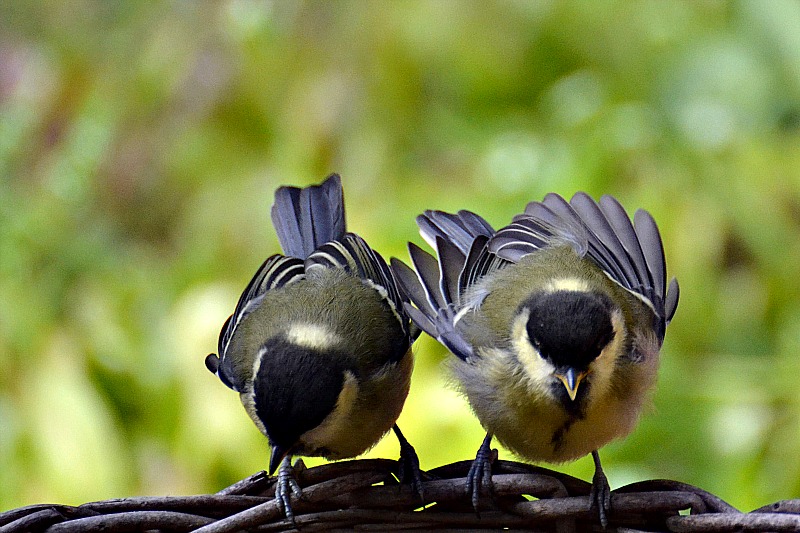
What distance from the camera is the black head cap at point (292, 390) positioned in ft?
3.94

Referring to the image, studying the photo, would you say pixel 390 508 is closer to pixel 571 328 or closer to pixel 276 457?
pixel 276 457

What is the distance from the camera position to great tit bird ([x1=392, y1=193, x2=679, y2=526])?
4.06 ft

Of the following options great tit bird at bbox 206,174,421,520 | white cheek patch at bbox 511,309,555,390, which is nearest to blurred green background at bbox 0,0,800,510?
great tit bird at bbox 206,174,421,520

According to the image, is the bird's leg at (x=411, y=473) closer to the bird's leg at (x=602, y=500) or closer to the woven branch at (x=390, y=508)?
the woven branch at (x=390, y=508)

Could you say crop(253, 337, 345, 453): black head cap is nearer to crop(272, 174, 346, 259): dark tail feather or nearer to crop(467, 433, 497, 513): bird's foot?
crop(467, 433, 497, 513): bird's foot

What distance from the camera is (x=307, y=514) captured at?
3.57 feet

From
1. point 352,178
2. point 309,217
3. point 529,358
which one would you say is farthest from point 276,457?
point 352,178

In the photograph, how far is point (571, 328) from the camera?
1232mm

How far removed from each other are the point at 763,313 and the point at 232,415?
4.40 feet

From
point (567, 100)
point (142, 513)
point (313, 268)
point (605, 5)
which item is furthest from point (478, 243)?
point (605, 5)

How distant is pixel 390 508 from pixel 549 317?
34 cm

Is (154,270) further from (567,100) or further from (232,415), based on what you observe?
(567,100)

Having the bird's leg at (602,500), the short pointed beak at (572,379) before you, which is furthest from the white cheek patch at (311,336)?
the bird's leg at (602,500)

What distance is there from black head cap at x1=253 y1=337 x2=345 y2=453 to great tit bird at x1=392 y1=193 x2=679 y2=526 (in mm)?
154
